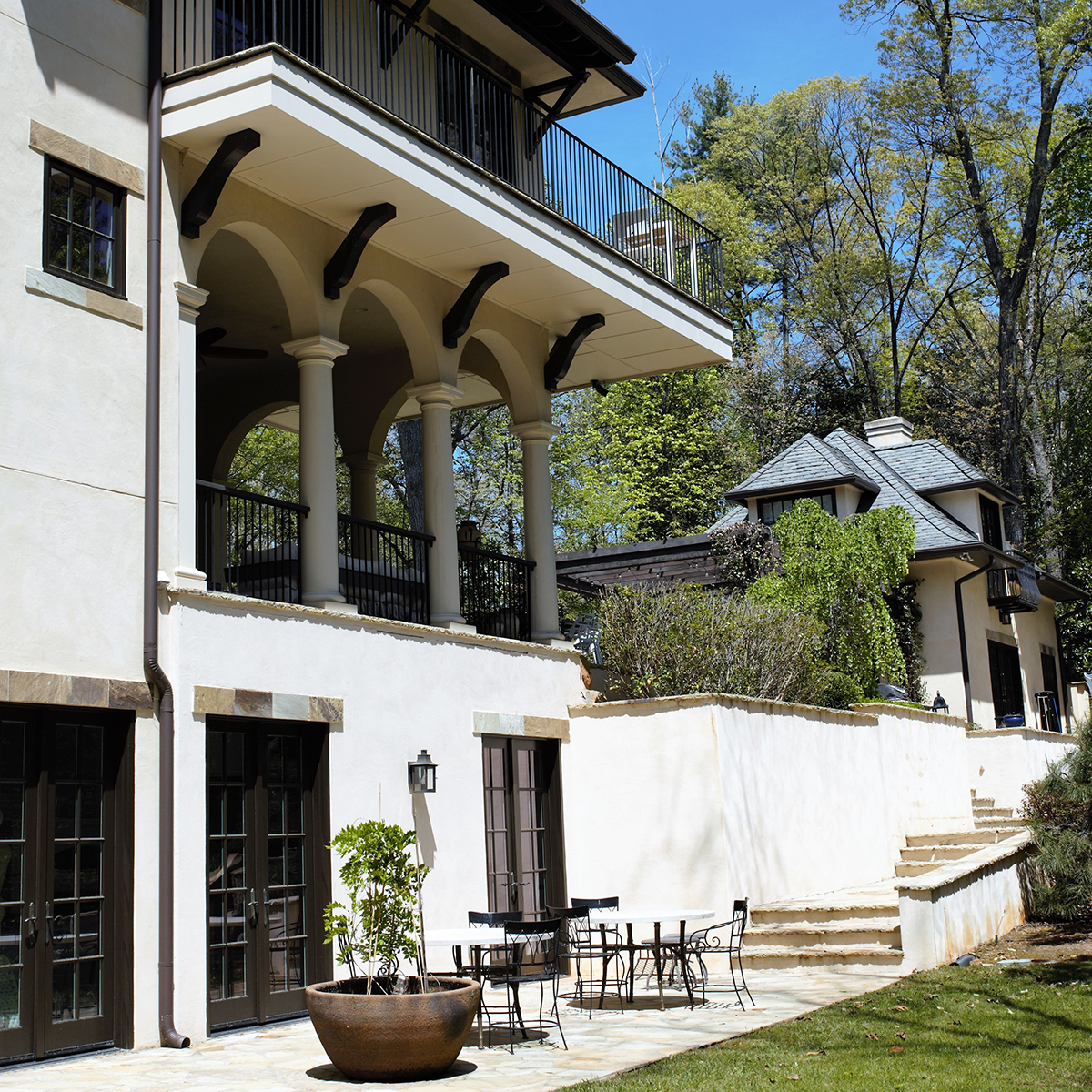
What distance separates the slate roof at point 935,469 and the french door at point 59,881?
20324 millimetres

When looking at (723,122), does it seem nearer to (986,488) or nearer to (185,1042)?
(986,488)

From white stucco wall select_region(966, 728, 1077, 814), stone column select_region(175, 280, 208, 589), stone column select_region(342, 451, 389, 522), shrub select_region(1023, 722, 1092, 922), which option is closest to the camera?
stone column select_region(175, 280, 208, 589)

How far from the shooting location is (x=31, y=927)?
8.01 meters

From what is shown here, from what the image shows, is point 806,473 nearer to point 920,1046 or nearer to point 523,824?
point 523,824

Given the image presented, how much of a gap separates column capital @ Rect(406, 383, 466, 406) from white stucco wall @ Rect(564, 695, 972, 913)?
11.0 ft

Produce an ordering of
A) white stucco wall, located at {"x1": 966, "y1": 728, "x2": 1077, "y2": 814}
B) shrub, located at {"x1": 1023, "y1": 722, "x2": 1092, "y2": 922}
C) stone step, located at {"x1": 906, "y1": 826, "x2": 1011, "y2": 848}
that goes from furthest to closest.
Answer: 1. white stucco wall, located at {"x1": 966, "y1": 728, "x2": 1077, "y2": 814}
2. stone step, located at {"x1": 906, "y1": 826, "x2": 1011, "y2": 848}
3. shrub, located at {"x1": 1023, "y1": 722, "x2": 1092, "y2": 922}

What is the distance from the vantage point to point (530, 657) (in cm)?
1275

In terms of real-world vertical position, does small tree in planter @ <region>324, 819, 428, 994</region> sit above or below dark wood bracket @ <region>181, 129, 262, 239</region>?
below

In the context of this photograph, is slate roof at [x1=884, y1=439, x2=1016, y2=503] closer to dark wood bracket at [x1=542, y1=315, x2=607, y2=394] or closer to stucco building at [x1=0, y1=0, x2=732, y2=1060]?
stucco building at [x1=0, y1=0, x2=732, y2=1060]

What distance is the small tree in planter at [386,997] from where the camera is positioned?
728 centimetres

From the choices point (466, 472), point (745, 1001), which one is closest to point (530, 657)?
point (745, 1001)

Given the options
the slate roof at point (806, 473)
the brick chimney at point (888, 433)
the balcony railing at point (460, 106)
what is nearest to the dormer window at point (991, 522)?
the slate roof at point (806, 473)

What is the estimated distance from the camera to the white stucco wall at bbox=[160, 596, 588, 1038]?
884cm

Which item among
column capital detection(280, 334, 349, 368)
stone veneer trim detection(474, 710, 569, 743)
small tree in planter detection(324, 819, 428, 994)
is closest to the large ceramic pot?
small tree in planter detection(324, 819, 428, 994)
